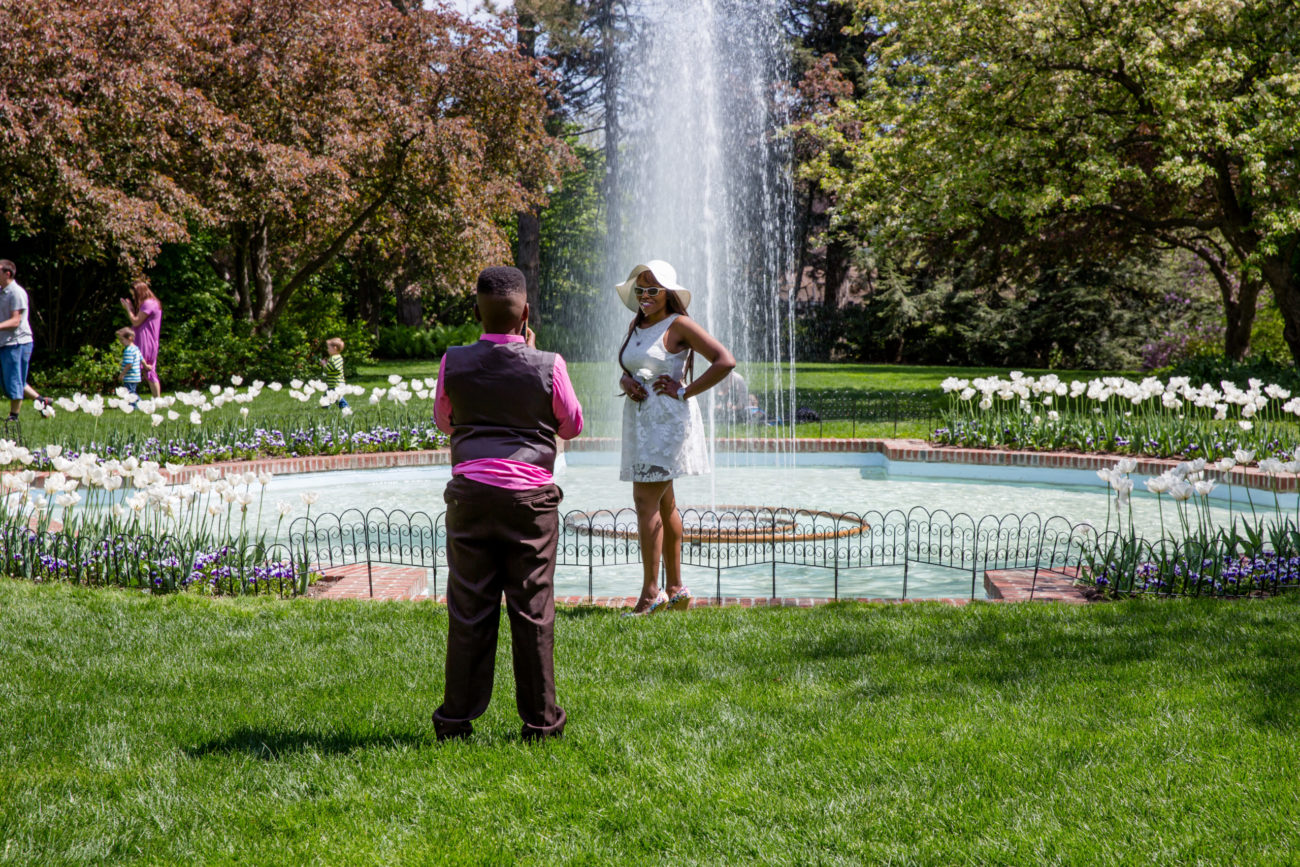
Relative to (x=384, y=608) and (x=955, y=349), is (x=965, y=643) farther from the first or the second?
(x=955, y=349)

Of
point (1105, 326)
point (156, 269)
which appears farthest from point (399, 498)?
point (1105, 326)

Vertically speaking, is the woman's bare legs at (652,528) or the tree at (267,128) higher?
the tree at (267,128)

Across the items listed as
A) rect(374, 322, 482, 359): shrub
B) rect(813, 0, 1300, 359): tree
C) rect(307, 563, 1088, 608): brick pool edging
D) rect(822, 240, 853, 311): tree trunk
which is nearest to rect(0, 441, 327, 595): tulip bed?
rect(307, 563, 1088, 608): brick pool edging

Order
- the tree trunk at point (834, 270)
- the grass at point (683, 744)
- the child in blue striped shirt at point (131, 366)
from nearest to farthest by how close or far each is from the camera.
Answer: the grass at point (683, 744) → the child in blue striped shirt at point (131, 366) → the tree trunk at point (834, 270)

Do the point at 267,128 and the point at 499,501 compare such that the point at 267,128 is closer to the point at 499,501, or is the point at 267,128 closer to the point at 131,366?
the point at 131,366

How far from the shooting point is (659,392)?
4977mm

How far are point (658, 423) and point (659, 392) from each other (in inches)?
5.5

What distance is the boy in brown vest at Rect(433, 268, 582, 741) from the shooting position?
3307 mm

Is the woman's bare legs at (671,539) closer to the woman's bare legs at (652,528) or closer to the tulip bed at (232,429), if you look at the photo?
the woman's bare legs at (652,528)

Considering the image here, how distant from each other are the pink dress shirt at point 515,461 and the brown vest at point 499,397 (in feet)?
0.07

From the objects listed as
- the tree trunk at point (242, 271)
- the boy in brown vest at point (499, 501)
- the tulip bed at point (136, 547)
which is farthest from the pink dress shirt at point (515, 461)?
the tree trunk at point (242, 271)

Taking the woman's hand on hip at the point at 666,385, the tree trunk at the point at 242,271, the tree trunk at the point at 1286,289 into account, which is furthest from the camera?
the tree trunk at the point at 242,271

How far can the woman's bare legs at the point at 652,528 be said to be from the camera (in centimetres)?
501

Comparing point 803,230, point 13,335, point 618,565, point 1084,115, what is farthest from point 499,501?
point 803,230
